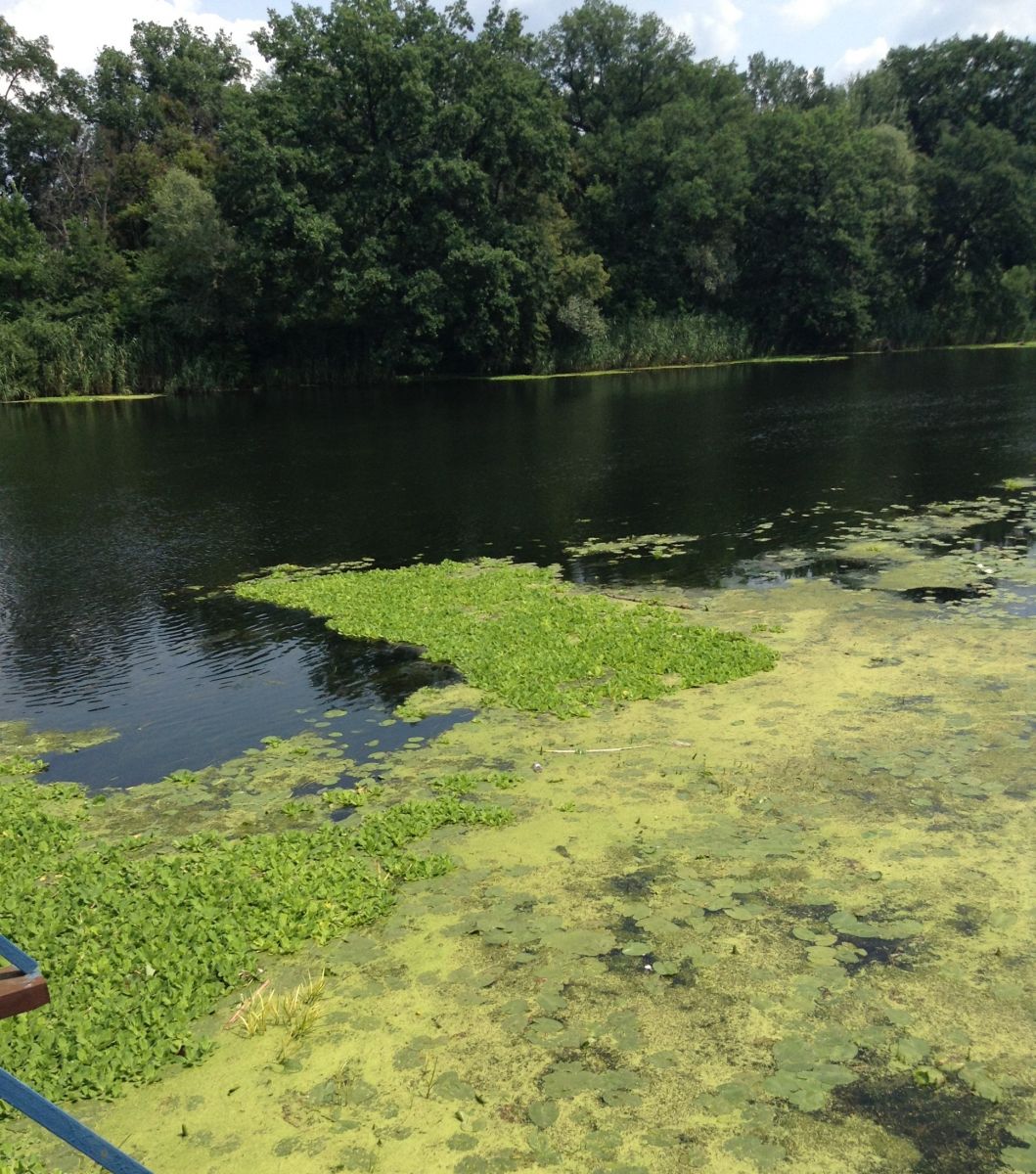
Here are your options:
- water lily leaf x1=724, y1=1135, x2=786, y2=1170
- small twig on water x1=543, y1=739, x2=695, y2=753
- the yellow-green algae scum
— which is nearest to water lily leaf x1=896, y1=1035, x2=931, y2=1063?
the yellow-green algae scum

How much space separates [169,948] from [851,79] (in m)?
94.7

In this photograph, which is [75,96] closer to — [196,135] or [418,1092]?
[196,135]

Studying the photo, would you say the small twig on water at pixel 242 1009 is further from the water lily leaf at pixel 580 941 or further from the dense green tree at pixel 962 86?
the dense green tree at pixel 962 86

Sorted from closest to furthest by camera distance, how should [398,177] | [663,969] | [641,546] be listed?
[663,969]
[641,546]
[398,177]

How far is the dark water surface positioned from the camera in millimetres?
10500

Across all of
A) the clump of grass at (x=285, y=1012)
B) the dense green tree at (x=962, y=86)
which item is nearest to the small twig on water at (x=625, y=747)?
the clump of grass at (x=285, y=1012)

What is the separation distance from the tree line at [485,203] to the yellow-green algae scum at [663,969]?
46020mm

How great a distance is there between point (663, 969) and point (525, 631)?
6205 mm

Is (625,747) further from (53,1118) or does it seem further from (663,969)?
(53,1118)

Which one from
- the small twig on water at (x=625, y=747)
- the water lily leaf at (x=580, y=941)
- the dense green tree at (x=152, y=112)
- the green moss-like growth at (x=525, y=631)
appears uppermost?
the dense green tree at (x=152, y=112)

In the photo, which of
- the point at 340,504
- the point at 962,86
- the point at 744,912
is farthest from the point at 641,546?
the point at 962,86

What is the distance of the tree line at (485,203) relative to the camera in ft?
167

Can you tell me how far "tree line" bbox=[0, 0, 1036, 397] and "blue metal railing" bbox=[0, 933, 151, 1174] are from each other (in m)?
50.7

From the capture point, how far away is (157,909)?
19.3ft
